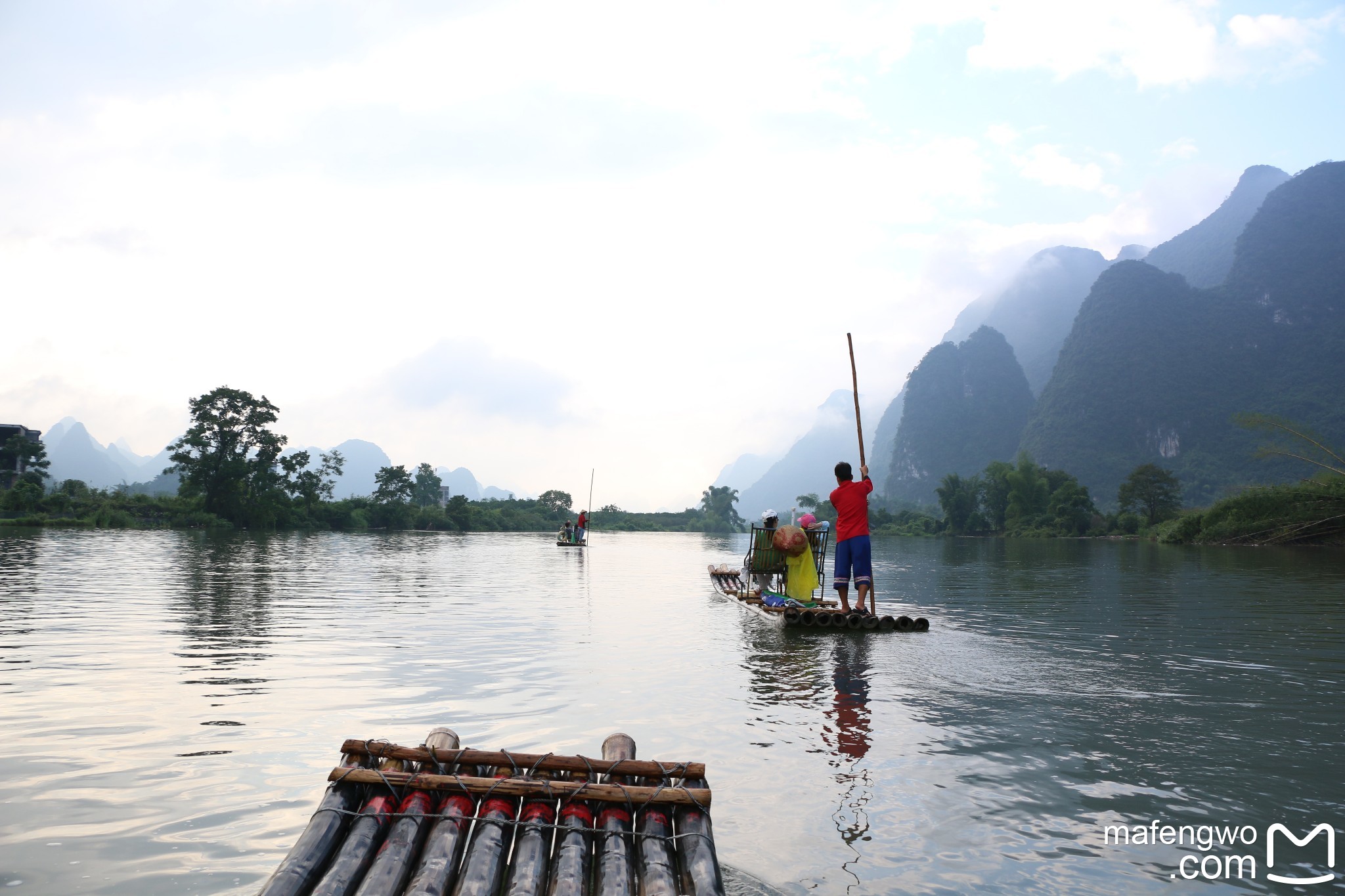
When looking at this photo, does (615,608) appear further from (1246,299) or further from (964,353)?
(964,353)

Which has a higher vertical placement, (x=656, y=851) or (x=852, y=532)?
(x=852, y=532)

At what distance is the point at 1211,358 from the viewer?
421 feet

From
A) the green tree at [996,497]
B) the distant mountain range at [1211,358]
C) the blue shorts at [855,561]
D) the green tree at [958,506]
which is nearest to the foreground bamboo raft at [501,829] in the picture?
the blue shorts at [855,561]

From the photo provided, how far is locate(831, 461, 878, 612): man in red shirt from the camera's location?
11.7 meters

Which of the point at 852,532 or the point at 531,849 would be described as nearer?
the point at 531,849

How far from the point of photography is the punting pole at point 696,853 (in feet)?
10.7

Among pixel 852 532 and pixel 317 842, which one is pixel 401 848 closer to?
pixel 317 842

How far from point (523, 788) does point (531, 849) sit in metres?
0.35

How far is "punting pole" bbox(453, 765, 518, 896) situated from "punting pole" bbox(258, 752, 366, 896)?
584mm

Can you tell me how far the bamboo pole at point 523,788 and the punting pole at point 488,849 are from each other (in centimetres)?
7

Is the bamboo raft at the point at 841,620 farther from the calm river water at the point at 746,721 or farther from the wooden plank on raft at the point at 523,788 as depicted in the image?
the wooden plank on raft at the point at 523,788

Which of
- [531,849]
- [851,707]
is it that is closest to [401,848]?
[531,849]

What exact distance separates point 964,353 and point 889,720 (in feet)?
658

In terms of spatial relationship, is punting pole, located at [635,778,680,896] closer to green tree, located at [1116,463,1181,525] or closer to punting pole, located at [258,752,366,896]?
punting pole, located at [258,752,366,896]
